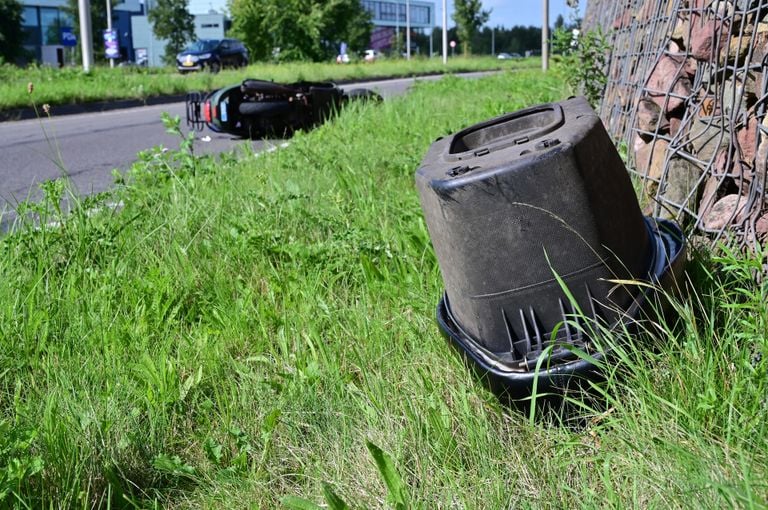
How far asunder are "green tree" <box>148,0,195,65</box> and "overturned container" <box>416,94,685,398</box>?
68.9m

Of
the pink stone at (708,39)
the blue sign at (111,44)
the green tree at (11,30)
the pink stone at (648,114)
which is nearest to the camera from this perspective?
the pink stone at (708,39)

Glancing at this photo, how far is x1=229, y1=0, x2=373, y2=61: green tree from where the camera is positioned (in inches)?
1770

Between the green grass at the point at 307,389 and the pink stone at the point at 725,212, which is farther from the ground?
the pink stone at the point at 725,212

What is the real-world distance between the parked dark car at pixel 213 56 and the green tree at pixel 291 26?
19.1ft

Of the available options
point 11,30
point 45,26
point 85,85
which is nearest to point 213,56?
point 85,85

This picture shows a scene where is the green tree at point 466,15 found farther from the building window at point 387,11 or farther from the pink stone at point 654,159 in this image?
the pink stone at point 654,159

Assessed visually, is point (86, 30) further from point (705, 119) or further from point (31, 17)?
point (31, 17)

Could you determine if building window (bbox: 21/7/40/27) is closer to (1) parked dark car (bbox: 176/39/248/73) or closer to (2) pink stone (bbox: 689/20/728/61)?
(1) parked dark car (bbox: 176/39/248/73)

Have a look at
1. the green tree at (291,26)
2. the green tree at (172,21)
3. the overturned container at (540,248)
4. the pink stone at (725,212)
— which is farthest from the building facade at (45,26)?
the overturned container at (540,248)

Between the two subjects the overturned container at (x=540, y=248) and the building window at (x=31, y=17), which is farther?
the building window at (x=31, y=17)

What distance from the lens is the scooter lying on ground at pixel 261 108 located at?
30.9 feet

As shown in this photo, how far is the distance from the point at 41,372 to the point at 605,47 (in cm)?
442

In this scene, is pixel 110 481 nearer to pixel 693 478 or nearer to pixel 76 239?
pixel 693 478

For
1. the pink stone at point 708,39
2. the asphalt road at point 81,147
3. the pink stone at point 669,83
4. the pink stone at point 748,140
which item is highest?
the pink stone at point 708,39
